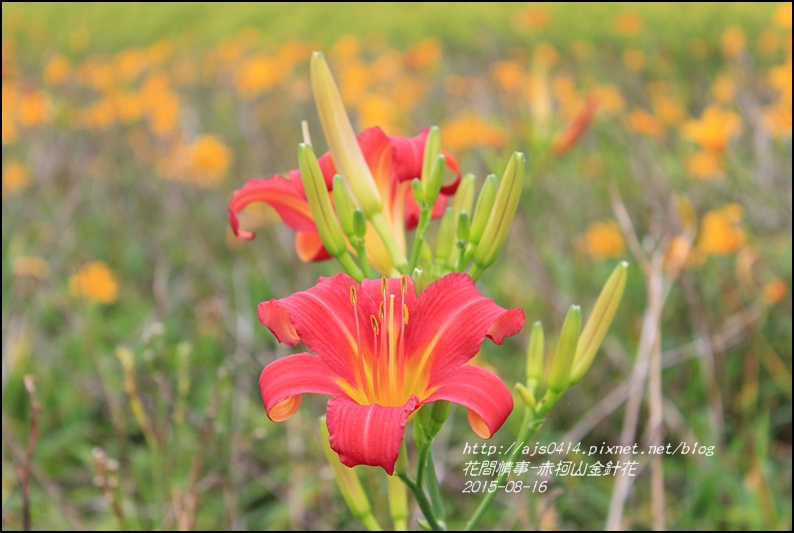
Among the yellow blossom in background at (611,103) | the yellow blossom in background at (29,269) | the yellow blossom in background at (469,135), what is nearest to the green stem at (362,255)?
the yellow blossom in background at (29,269)

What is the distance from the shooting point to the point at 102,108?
12.9 ft

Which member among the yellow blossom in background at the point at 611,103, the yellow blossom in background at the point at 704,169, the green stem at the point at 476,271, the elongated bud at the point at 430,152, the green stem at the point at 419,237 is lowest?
the yellow blossom in background at the point at 704,169

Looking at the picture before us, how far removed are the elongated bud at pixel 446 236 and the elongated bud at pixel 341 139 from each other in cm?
8

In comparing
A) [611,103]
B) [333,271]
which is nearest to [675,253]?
[333,271]

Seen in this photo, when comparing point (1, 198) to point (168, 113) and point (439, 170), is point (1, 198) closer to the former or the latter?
point (168, 113)

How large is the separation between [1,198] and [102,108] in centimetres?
116

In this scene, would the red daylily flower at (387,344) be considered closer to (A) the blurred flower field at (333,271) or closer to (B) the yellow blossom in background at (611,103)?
(A) the blurred flower field at (333,271)

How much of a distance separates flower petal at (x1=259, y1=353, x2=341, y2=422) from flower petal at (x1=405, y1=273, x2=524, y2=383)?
9cm

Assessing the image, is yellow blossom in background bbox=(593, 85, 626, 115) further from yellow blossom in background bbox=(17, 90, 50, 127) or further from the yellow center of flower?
the yellow center of flower

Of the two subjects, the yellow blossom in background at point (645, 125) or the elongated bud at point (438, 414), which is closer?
the elongated bud at point (438, 414)

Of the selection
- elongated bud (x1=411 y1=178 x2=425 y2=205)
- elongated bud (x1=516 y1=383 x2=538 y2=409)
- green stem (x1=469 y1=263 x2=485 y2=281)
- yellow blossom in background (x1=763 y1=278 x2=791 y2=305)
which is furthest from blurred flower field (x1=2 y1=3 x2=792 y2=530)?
elongated bud (x1=411 y1=178 x2=425 y2=205)

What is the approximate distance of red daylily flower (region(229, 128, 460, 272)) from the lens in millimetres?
897

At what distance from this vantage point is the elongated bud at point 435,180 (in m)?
0.88

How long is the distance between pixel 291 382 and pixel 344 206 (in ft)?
0.77
